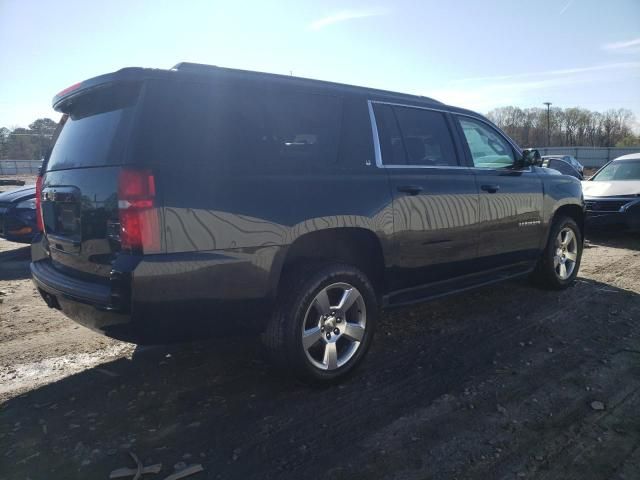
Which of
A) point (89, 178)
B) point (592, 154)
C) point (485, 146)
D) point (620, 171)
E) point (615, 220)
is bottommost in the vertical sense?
point (615, 220)

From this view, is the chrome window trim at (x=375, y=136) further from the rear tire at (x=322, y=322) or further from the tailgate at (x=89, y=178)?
the tailgate at (x=89, y=178)

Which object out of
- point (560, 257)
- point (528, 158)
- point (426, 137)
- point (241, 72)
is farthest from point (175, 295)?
point (560, 257)

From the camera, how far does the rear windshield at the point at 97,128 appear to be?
2.59 m

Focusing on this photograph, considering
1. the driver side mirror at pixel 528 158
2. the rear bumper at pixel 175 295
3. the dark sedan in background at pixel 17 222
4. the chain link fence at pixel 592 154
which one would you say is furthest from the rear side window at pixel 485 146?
the chain link fence at pixel 592 154

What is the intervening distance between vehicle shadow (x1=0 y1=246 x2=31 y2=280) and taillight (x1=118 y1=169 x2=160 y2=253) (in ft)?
16.0

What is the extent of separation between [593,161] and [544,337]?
61308mm

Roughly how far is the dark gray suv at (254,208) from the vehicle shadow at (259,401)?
1.19 feet

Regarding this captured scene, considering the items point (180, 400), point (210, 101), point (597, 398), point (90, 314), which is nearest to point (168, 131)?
point (210, 101)

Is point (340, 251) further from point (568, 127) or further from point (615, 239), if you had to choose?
point (568, 127)

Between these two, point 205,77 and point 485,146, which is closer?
point 205,77

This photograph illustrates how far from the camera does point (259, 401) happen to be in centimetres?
301

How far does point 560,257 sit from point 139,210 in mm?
4896

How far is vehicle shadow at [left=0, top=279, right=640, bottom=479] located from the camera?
2420 millimetres

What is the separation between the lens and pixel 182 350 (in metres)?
3.87
